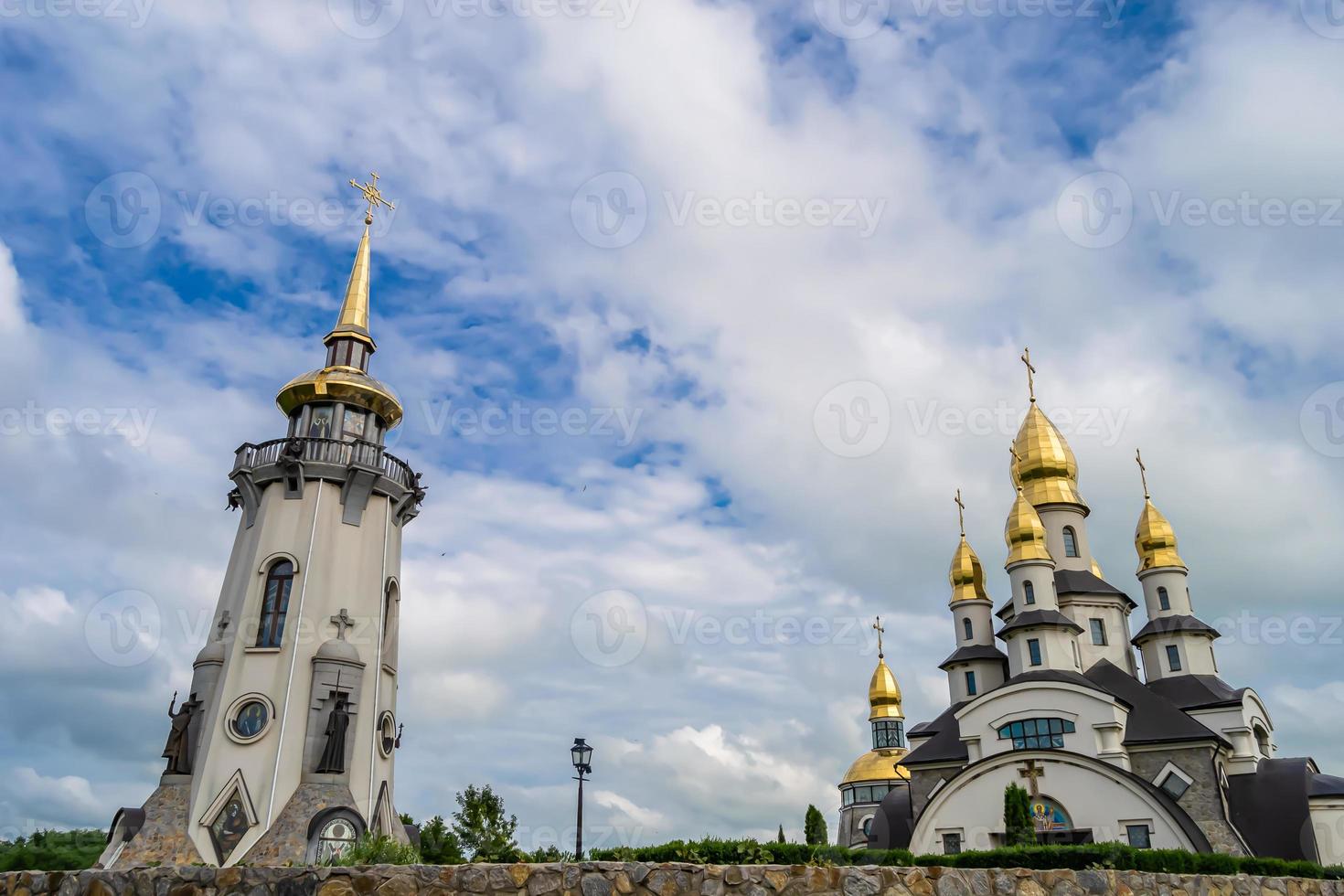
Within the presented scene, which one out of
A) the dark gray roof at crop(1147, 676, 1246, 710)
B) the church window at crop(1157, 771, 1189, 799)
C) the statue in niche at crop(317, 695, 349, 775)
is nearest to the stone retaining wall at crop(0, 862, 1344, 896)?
the statue in niche at crop(317, 695, 349, 775)

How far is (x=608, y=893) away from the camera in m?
7.03

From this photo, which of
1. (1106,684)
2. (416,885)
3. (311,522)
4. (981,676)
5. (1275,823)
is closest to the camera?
(416,885)

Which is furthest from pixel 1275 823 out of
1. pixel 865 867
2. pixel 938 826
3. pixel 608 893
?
pixel 608 893

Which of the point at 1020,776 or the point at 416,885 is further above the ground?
the point at 1020,776

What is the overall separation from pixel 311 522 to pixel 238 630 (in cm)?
301

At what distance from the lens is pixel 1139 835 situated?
26.2 metres

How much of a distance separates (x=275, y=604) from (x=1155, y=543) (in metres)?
31.4

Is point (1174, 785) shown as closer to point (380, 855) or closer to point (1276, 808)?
point (1276, 808)

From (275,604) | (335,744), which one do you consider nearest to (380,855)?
(335,744)

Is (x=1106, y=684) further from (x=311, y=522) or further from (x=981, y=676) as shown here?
(x=311, y=522)

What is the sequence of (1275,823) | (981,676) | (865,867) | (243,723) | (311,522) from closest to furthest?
(865,867)
(243,723)
(311,522)
(1275,823)
(981,676)

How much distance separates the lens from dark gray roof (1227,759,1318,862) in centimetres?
2694

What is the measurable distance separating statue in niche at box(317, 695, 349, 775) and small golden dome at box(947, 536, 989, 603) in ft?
87.5

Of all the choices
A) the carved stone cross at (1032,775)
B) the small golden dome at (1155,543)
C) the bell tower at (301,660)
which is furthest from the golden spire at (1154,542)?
the bell tower at (301,660)
